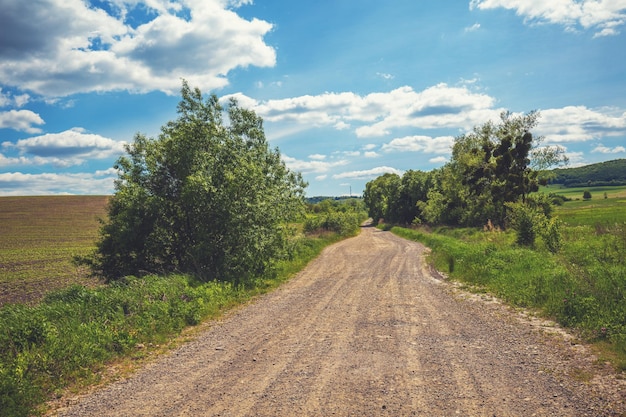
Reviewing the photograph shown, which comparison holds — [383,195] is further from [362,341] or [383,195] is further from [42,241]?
[362,341]

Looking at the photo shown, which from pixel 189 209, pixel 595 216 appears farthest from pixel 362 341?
pixel 595 216

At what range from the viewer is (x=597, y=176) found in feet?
518

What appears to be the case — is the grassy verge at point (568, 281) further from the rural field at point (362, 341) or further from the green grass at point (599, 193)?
the green grass at point (599, 193)

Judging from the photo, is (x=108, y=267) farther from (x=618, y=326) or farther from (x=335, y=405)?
(x=618, y=326)

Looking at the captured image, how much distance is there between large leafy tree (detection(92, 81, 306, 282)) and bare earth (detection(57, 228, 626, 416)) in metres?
5.26

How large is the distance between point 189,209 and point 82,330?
8733 millimetres

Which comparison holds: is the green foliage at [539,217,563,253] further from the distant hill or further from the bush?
the distant hill

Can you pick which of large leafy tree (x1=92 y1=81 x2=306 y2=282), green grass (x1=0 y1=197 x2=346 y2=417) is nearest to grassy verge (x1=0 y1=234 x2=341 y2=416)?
green grass (x1=0 y1=197 x2=346 y2=417)

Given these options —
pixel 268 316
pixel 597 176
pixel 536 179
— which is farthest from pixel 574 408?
pixel 597 176

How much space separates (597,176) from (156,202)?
188m

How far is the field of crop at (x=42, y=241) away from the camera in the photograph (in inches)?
898

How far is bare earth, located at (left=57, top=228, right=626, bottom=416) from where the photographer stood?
5.84 m

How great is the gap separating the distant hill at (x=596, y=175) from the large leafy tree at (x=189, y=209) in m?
156

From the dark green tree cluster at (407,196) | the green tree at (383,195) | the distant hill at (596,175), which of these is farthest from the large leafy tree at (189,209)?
the distant hill at (596,175)
